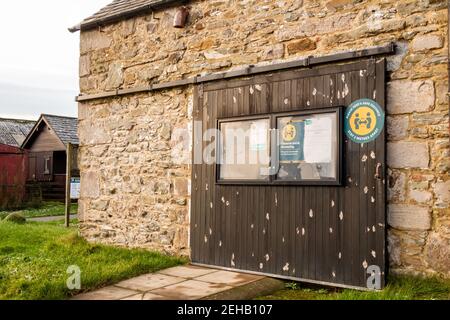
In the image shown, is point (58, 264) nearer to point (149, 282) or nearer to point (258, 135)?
point (149, 282)

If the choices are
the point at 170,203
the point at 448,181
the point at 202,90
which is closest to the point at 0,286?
the point at 170,203

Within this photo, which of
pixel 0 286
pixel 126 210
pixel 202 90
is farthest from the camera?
pixel 126 210

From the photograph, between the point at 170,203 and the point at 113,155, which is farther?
the point at 113,155

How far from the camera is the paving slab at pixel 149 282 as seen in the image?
492 cm

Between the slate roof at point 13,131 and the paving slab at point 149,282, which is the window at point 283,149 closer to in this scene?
the paving slab at point 149,282

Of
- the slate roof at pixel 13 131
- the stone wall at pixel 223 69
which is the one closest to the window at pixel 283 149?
the stone wall at pixel 223 69

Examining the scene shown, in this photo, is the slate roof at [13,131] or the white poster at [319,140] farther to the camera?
the slate roof at [13,131]

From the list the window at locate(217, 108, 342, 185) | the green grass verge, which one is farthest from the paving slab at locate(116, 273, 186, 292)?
the window at locate(217, 108, 342, 185)

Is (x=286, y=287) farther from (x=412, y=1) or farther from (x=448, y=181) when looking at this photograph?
(x=412, y=1)

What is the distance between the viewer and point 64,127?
22.7 meters

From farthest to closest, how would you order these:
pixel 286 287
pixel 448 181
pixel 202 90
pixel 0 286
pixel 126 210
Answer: pixel 126 210 → pixel 202 90 → pixel 286 287 → pixel 0 286 → pixel 448 181

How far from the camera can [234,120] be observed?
18.9ft

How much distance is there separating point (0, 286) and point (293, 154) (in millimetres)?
3373

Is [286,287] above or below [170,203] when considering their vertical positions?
below
